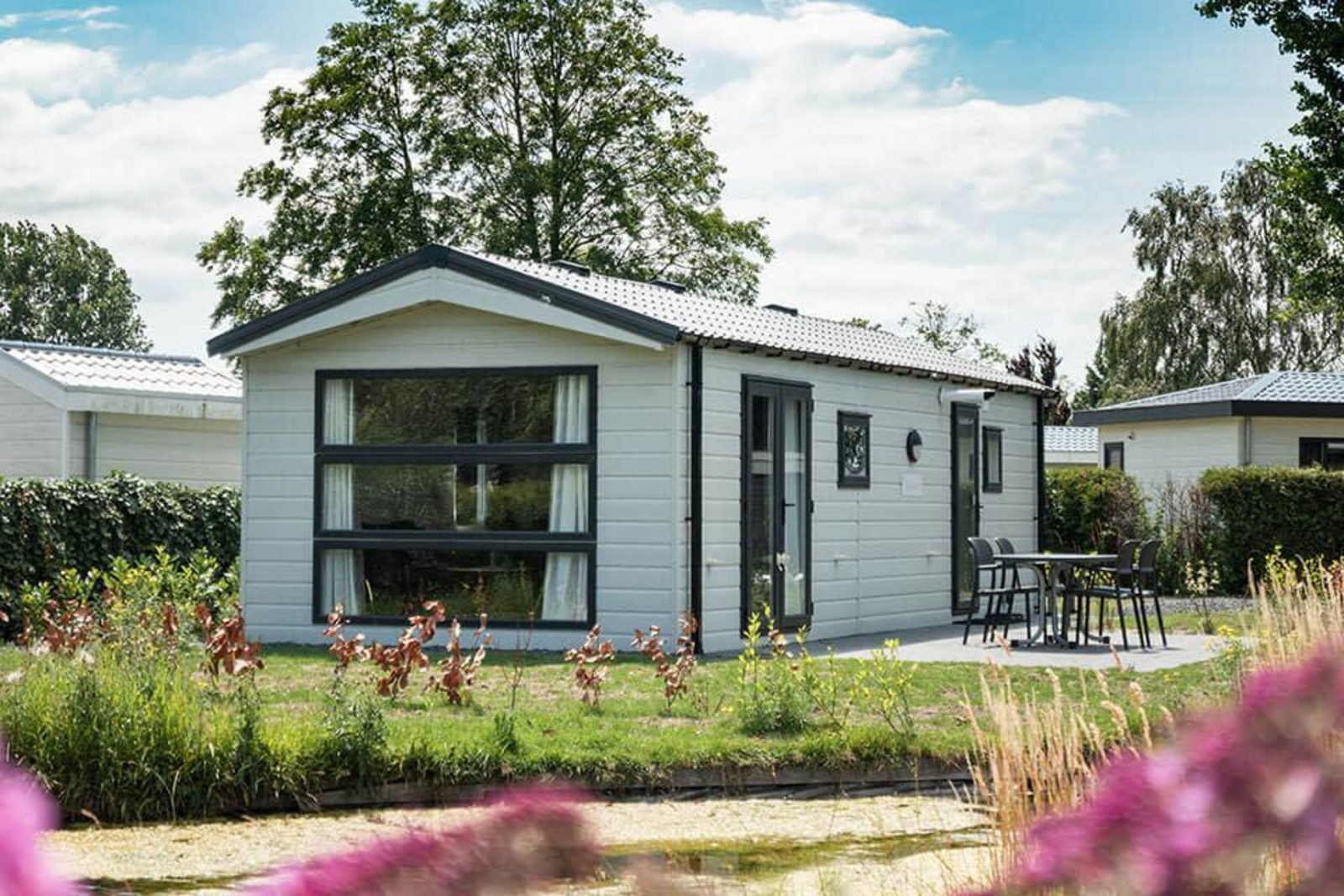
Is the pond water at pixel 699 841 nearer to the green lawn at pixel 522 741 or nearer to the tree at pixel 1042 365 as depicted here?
the green lawn at pixel 522 741

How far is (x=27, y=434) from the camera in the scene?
59.2 ft

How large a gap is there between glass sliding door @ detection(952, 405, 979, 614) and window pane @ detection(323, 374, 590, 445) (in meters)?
5.22

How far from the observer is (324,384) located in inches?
565

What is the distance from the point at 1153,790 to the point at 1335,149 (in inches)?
553

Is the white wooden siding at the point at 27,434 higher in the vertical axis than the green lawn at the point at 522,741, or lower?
higher

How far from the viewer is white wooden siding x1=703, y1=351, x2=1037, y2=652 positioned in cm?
1344

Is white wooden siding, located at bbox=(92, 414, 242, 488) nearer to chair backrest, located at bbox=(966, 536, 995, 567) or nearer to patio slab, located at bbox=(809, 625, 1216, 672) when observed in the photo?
patio slab, located at bbox=(809, 625, 1216, 672)

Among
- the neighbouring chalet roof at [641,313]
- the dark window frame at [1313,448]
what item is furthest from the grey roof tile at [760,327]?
the dark window frame at [1313,448]

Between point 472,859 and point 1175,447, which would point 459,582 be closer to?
point 472,859

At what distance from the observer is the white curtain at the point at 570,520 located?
44.1ft

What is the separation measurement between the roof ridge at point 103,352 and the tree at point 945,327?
1213 inches

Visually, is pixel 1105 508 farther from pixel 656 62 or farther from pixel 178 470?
pixel 656 62

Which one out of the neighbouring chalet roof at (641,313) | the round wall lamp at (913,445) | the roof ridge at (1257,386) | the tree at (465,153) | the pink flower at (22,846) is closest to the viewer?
the pink flower at (22,846)

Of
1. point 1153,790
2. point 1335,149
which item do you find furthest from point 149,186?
point 1153,790
